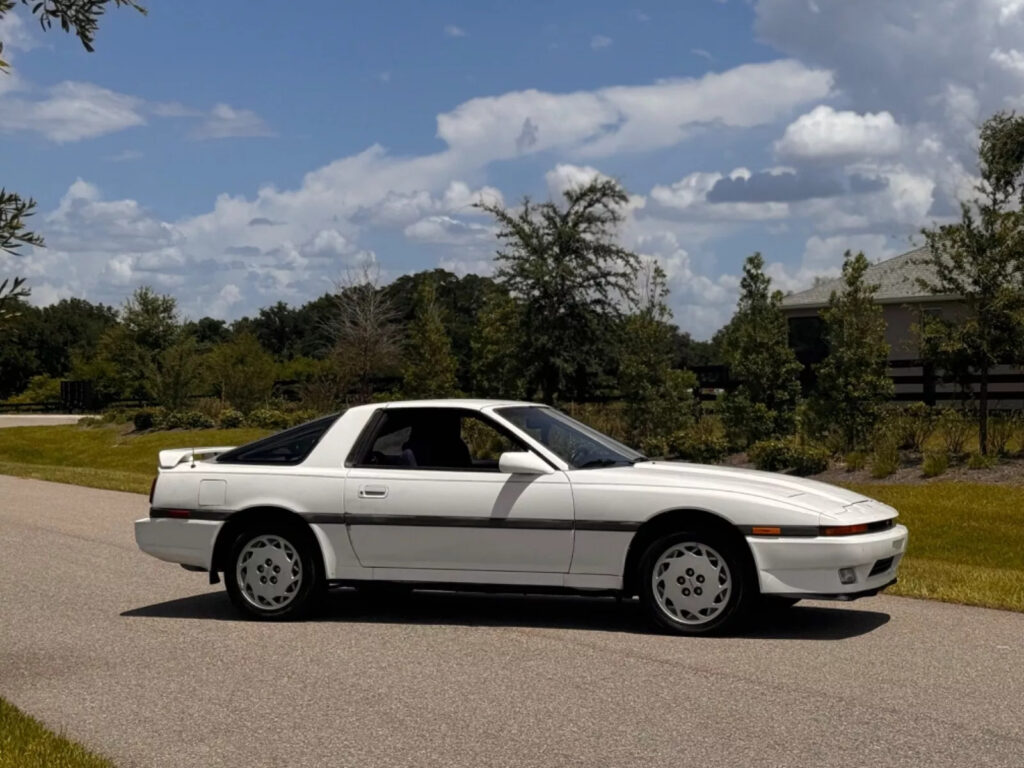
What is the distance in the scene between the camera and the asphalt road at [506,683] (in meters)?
6.02

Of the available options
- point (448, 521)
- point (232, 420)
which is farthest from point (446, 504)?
point (232, 420)

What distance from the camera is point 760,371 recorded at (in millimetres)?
21656

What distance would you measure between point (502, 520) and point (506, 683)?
1676 millimetres

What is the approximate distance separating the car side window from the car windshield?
191 millimetres

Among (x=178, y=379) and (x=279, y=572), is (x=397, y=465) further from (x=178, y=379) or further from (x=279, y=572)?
(x=178, y=379)

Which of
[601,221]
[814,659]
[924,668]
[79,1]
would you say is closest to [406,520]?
[814,659]

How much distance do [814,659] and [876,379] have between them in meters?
13.1

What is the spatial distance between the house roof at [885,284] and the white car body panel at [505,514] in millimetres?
26382

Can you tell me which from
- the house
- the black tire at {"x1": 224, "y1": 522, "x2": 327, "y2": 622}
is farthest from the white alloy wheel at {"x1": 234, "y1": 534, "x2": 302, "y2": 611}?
the house

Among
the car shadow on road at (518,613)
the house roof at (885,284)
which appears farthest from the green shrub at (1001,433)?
the house roof at (885,284)

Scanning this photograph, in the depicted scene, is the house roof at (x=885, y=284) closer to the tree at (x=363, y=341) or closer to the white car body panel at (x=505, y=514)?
the tree at (x=363, y=341)

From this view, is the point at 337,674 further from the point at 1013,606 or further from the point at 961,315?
the point at 961,315

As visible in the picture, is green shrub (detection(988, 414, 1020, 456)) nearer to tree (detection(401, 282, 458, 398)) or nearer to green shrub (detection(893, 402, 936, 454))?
green shrub (detection(893, 402, 936, 454))

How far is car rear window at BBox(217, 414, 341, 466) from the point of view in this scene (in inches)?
376
